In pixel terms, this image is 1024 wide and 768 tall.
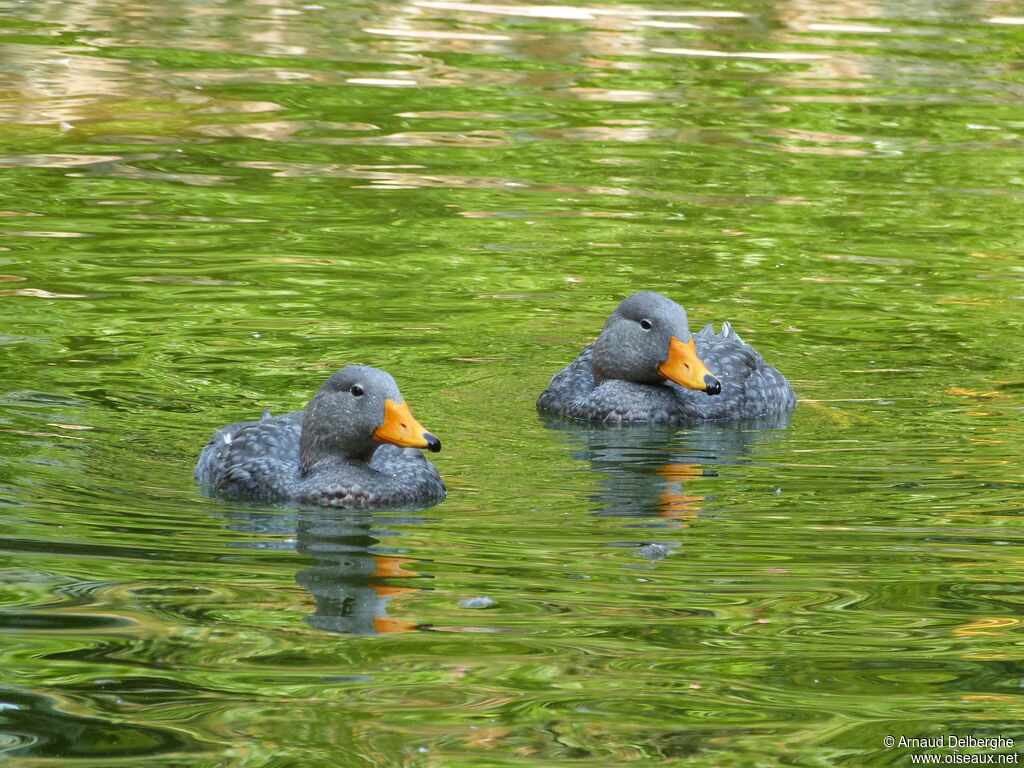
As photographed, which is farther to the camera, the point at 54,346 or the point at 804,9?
the point at 804,9

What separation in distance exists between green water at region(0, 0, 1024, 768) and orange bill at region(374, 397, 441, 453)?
0.42 meters

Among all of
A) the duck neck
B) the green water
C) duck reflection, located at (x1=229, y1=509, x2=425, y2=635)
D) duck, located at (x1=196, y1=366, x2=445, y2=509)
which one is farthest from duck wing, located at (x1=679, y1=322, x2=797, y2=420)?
duck reflection, located at (x1=229, y1=509, x2=425, y2=635)

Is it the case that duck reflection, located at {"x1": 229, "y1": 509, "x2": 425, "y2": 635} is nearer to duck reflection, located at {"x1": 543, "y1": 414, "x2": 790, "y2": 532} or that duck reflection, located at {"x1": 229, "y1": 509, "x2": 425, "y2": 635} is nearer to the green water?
the green water

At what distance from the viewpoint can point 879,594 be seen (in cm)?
826

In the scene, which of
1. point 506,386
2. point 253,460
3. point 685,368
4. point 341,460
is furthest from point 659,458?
point 253,460

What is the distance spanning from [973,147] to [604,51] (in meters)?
6.77

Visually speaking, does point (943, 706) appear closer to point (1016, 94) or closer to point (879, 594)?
point (879, 594)

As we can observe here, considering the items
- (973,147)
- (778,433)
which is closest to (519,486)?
(778,433)

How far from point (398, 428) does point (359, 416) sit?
0.84ft

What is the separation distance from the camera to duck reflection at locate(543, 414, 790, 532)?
32.5ft

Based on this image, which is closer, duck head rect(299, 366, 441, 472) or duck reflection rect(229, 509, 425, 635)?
duck reflection rect(229, 509, 425, 635)

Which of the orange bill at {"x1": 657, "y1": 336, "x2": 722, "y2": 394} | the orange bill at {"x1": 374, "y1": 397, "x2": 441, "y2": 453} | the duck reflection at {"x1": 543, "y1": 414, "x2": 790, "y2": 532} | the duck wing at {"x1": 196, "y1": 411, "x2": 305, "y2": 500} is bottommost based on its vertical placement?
the duck reflection at {"x1": 543, "y1": 414, "x2": 790, "y2": 532}

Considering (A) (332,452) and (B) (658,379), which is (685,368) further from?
(A) (332,452)

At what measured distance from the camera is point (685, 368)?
1208cm
